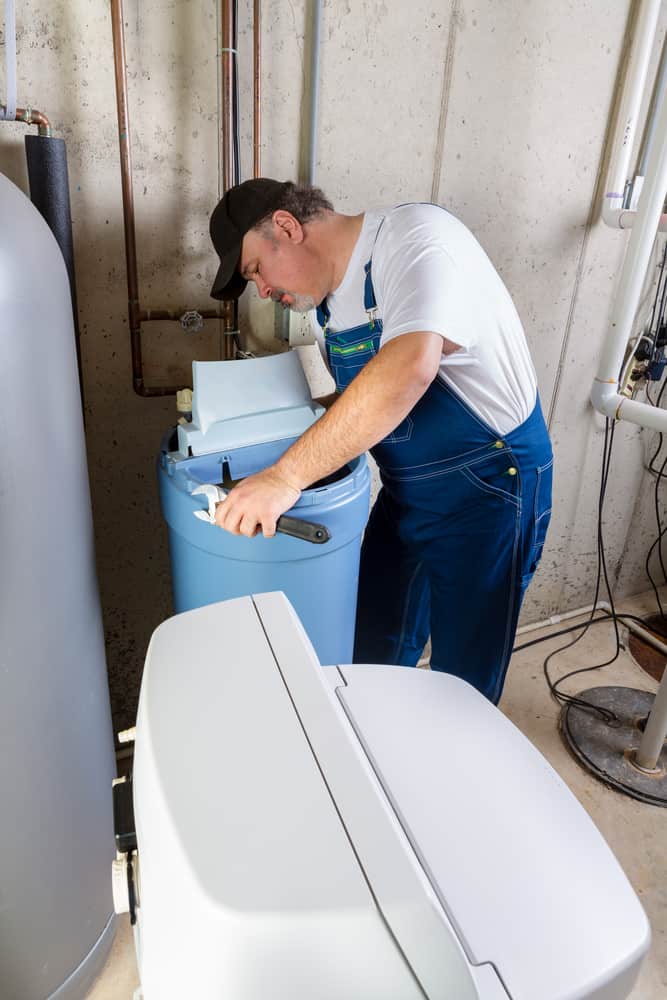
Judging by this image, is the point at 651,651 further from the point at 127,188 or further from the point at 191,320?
the point at 127,188

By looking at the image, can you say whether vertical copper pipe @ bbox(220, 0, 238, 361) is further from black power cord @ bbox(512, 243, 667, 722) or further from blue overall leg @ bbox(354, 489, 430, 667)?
black power cord @ bbox(512, 243, 667, 722)

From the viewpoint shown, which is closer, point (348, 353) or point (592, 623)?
point (348, 353)

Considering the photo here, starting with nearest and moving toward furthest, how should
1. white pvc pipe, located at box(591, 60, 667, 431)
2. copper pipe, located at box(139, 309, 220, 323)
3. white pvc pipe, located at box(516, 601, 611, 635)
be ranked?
copper pipe, located at box(139, 309, 220, 323) < white pvc pipe, located at box(591, 60, 667, 431) < white pvc pipe, located at box(516, 601, 611, 635)

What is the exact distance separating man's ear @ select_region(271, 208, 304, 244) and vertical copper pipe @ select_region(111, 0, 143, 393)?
277 millimetres

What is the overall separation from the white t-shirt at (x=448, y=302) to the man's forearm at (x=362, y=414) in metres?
0.05

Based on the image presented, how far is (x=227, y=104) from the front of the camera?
124 cm

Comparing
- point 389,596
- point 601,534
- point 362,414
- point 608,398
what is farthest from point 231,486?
point 601,534

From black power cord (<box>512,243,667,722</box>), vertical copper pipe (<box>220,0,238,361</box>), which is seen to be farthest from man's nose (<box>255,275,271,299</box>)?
black power cord (<box>512,243,667,722</box>)

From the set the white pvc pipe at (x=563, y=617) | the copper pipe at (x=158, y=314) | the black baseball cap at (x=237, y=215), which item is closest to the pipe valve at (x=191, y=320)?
the copper pipe at (x=158, y=314)

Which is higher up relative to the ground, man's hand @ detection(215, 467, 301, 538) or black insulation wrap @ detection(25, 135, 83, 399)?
black insulation wrap @ detection(25, 135, 83, 399)

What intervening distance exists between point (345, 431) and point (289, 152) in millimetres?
688

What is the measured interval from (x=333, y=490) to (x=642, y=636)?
1744 millimetres

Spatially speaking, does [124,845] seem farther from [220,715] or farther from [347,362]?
[347,362]

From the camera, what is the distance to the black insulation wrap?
3.51ft
